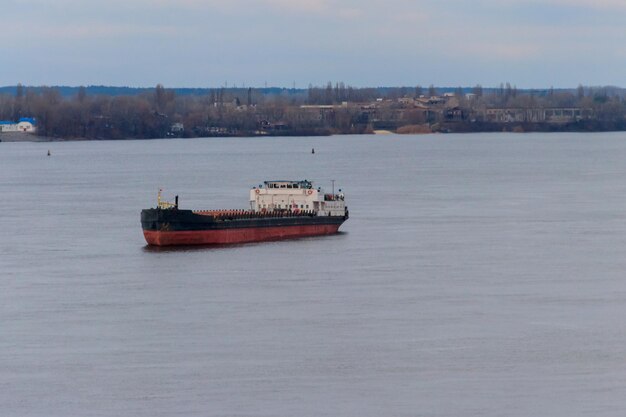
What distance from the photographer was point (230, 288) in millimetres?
37625

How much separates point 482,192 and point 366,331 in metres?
44.5

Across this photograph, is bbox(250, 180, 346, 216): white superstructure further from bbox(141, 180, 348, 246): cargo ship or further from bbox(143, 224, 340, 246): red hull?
bbox(143, 224, 340, 246): red hull

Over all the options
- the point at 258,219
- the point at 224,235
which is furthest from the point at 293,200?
the point at 224,235

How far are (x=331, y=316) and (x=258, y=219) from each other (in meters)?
16.5

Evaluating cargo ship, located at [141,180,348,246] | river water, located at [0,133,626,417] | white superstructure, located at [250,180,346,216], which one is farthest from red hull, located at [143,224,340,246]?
white superstructure, located at [250,180,346,216]

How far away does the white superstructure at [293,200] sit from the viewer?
53000 millimetres

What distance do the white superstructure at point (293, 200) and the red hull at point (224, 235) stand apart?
171 cm

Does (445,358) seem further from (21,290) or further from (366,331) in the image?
(21,290)

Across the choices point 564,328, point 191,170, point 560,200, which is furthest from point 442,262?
point 191,170

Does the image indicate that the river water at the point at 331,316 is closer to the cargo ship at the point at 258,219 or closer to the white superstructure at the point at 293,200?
the cargo ship at the point at 258,219

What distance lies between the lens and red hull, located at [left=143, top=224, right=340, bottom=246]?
46609mm

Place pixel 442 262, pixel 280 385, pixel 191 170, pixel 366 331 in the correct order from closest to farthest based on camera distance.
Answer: pixel 280 385, pixel 366 331, pixel 442 262, pixel 191 170

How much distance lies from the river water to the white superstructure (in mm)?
1428

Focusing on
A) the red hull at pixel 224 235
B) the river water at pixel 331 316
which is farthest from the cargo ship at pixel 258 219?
the river water at pixel 331 316
